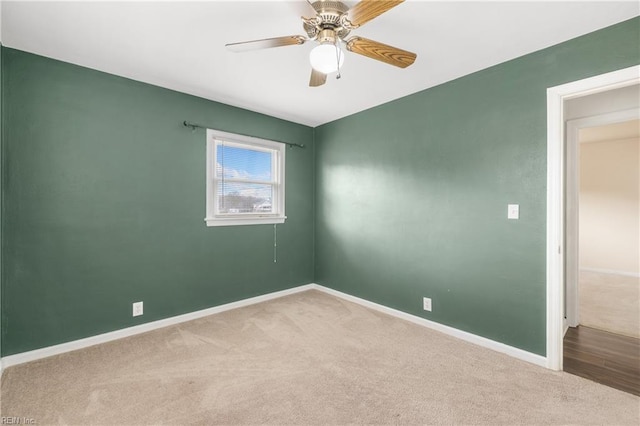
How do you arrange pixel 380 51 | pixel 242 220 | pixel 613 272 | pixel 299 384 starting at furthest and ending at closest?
pixel 613 272, pixel 242 220, pixel 299 384, pixel 380 51

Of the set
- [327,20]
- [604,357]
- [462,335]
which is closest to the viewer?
[327,20]

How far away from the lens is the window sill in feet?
11.0

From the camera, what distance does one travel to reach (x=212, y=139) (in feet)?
11.0

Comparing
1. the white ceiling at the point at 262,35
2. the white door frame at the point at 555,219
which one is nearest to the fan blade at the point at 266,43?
the white ceiling at the point at 262,35

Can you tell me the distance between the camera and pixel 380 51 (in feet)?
5.74

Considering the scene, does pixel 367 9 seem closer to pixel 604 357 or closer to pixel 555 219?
pixel 555 219

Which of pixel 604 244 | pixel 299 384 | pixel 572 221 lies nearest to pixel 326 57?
pixel 299 384

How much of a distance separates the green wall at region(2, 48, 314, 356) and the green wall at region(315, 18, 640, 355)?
160cm

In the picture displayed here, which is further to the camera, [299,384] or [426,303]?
[426,303]

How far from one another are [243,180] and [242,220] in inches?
20.4

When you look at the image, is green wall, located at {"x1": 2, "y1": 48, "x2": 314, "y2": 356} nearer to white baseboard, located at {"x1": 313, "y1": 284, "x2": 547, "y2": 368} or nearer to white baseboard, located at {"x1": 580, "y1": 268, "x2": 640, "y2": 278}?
white baseboard, located at {"x1": 313, "y1": 284, "x2": 547, "y2": 368}

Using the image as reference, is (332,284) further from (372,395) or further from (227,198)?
(372,395)

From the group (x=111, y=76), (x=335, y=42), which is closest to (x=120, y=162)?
(x=111, y=76)

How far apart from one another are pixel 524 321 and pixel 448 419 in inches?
47.9
